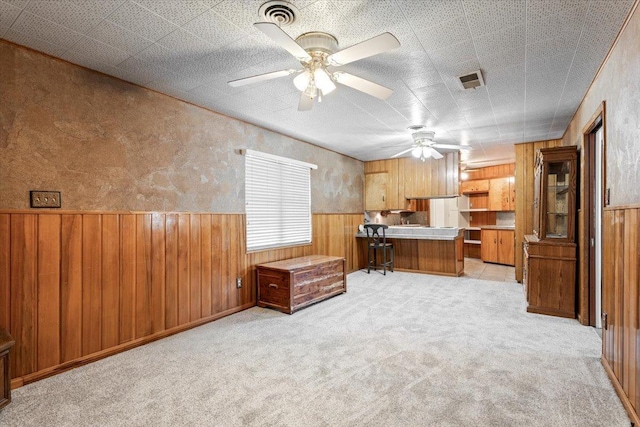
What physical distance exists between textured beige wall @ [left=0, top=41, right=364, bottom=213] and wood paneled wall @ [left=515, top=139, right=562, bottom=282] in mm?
4671

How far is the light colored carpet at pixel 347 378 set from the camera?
1.92 metres

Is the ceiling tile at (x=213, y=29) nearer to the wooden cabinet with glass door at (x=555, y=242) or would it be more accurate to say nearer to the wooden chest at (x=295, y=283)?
the wooden chest at (x=295, y=283)

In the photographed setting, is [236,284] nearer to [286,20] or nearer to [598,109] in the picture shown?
[286,20]

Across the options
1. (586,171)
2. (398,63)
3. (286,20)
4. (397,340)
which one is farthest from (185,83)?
(586,171)

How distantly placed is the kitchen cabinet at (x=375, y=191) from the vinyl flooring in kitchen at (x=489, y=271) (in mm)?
2261

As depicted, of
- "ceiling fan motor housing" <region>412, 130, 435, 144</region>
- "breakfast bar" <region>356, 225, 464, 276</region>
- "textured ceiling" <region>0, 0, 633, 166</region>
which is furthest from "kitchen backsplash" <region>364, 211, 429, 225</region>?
"textured ceiling" <region>0, 0, 633, 166</region>

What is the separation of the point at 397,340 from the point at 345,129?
9.87 ft

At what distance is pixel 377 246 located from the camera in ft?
20.8

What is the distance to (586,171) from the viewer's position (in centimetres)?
338

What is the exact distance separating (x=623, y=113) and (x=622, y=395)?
1.89 meters

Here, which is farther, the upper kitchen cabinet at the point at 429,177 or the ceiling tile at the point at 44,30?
the upper kitchen cabinet at the point at 429,177

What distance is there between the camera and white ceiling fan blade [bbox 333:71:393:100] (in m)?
2.34

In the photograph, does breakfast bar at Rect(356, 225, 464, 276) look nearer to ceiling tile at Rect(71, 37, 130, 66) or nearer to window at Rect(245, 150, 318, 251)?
window at Rect(245, 150, 318, 251)

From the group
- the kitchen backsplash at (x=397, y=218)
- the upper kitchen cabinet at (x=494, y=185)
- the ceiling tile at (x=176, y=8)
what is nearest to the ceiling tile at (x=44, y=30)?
the ceiling tile at (x=176, y=8)
